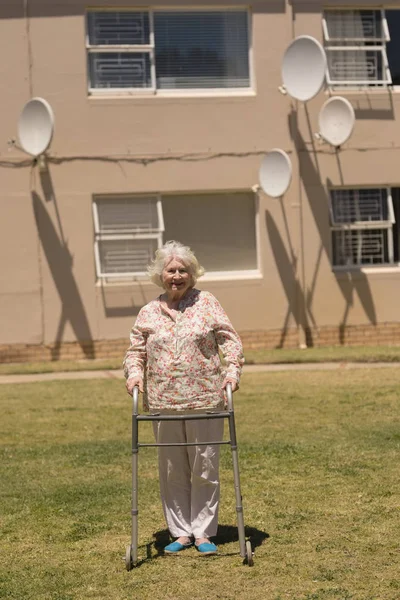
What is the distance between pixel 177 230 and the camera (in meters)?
18.4

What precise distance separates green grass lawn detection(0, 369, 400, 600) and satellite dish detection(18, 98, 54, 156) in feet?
16.3

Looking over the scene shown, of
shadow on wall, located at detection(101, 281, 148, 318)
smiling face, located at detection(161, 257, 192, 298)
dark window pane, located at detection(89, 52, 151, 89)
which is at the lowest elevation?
shadow on wall, located at detection(101, 281, 148, 318)

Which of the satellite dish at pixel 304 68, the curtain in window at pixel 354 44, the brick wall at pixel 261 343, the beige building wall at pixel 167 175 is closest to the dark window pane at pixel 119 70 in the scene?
the beige building wall at pixel 167 175

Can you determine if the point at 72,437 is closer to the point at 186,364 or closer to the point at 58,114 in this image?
the point at 186,364

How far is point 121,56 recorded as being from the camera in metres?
18.1

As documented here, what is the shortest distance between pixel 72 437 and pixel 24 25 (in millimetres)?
8691

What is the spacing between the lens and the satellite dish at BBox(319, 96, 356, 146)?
1759 cm

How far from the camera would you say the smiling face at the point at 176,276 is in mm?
6766

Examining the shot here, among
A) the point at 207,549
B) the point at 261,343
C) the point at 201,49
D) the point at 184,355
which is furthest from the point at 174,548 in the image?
the point at 201,49

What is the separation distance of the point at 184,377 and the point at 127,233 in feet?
38.3

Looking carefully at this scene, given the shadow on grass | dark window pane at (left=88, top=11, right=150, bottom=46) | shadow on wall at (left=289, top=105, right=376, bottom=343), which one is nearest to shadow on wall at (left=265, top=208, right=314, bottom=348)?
shadow on wall at (left=289, top=105, right=376, bottom=343)

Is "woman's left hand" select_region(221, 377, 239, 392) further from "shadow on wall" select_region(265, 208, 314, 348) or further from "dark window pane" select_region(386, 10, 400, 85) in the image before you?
"dark window pane" select_region(386, 10, 400, 85)

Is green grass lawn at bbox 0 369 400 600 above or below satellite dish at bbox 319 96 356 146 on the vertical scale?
below

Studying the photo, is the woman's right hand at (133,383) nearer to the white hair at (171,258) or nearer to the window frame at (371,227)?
the white hair at (171,258)
